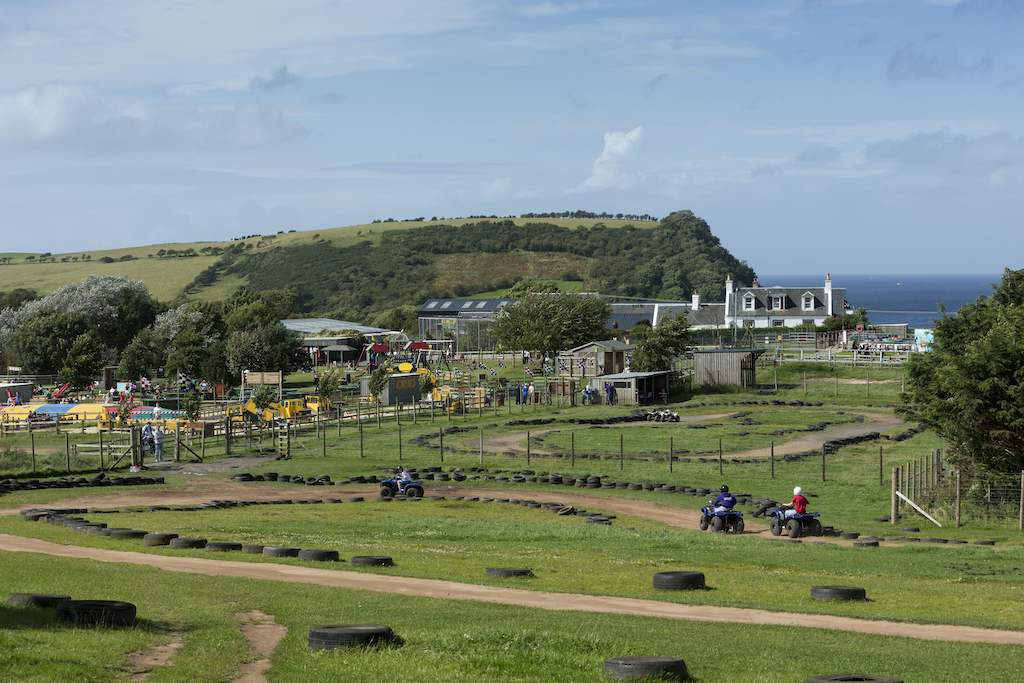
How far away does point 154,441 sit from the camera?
45.2m

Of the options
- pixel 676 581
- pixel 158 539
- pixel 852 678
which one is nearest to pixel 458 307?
pixel 158 539

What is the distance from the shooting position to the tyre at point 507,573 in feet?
61.4

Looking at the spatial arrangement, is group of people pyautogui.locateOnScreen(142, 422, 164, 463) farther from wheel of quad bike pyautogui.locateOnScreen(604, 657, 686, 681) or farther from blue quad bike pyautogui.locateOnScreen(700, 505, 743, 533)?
wheel of quad bike pyautogui.locateOnScreen(604, 657, 686, 681)

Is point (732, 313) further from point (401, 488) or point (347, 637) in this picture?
point (347, 637)

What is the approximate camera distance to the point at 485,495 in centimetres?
3472

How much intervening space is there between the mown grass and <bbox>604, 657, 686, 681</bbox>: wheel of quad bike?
0.61 ft

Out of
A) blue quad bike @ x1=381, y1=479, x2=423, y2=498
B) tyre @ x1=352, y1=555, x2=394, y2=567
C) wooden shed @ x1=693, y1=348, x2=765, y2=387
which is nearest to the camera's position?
tyre @ x1=352, y1=555, x2=394, y2=567

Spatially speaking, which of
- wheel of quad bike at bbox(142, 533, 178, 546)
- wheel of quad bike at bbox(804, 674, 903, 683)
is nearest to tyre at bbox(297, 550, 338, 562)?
wheel of quad bike at bbox(142, 533, 178, 546)

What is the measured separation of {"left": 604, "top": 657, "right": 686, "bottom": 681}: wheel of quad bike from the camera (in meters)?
11.1

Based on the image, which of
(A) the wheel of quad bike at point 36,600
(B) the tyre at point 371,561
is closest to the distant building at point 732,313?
(B) the tyre at point 371,561

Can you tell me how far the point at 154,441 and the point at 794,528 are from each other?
1253 inches

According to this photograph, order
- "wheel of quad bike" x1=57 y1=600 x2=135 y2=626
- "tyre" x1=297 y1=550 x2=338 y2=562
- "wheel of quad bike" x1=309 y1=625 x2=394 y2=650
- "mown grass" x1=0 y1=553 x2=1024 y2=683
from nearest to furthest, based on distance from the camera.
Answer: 1. "mown grass" x1=0 y1=553 x2=1024 y2=683
2. "wheel of quad bike" x1=309 y1=625 x2=394 y2=650
3. "wheel of quad bike" x1=57 y1=600 x2=135 y2=626
4. "tyre" x1=297 y1=550 x2=338 y2=562

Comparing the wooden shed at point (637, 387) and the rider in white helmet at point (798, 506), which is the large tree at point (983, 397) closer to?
the rider in white helmet at point (798, 506)

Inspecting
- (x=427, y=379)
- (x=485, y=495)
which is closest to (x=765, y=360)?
(x=427, y=379)
